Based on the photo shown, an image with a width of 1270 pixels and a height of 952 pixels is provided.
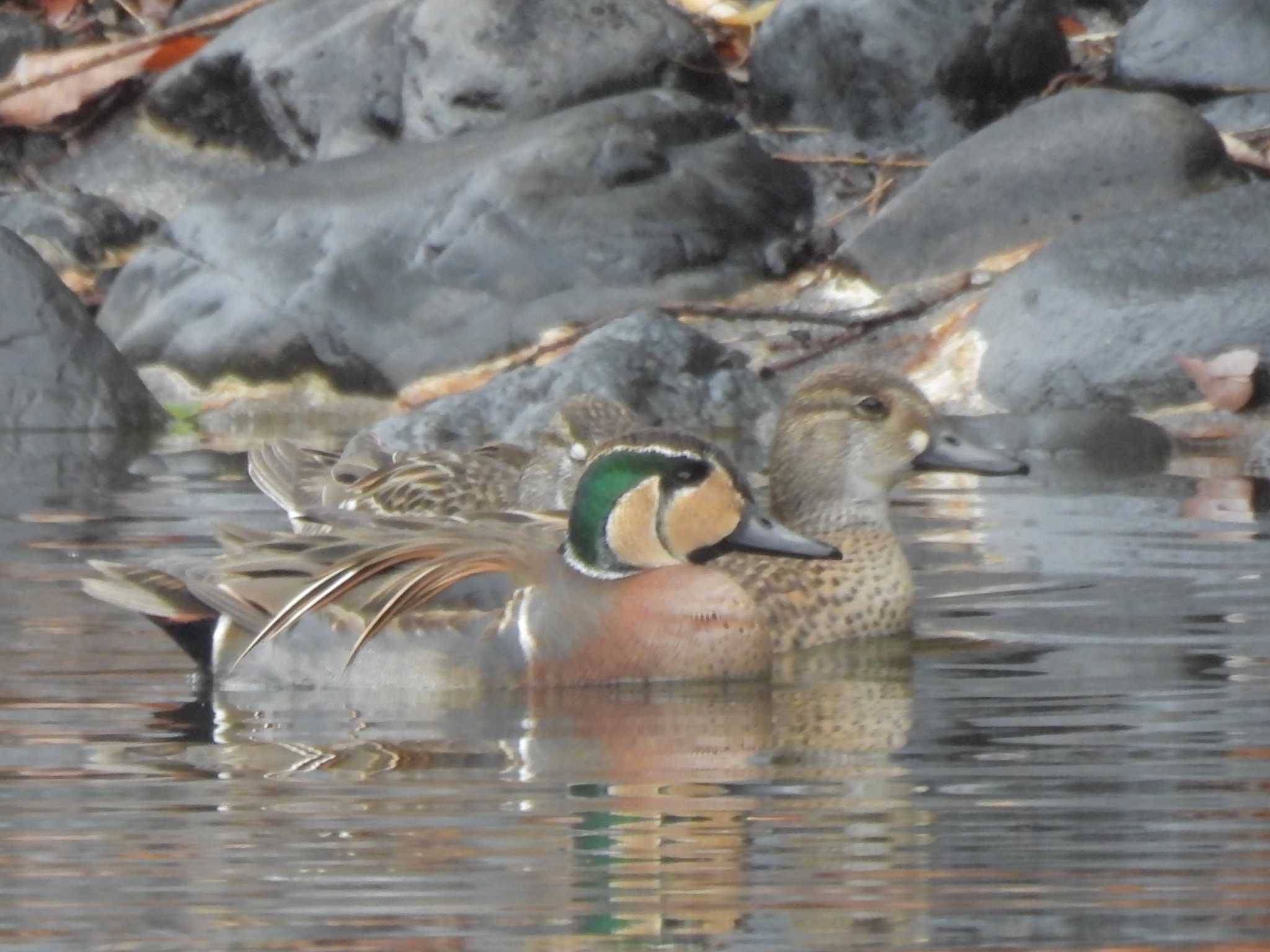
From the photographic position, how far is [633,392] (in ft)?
41.7

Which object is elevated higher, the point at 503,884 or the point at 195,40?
the point at 195,40

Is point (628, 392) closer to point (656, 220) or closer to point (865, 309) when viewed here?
point (865, 309)

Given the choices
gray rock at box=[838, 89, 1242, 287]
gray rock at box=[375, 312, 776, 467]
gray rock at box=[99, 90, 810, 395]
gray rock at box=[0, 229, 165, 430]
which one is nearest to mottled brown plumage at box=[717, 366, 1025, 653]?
gray rock at box=[375, 312, 776, 467]

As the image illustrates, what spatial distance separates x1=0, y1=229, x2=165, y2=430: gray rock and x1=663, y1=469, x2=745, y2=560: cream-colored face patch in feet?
24.0

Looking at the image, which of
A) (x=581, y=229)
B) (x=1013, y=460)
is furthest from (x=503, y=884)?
(x=581, y=229)

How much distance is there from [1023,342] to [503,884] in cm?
848

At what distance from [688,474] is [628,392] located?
565 cm

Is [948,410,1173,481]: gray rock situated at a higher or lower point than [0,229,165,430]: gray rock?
lower

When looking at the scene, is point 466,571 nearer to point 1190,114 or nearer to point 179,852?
point 179,852

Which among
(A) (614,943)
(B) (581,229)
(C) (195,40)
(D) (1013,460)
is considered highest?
(C) (195,40)

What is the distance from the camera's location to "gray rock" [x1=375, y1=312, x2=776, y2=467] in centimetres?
1243

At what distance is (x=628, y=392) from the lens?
1267cm

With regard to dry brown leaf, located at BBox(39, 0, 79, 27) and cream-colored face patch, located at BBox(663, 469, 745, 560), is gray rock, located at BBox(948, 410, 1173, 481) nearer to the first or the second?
cream-colored face patch, located at BBox(663, 469, 745, 560)

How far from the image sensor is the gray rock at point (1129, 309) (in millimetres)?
12539
